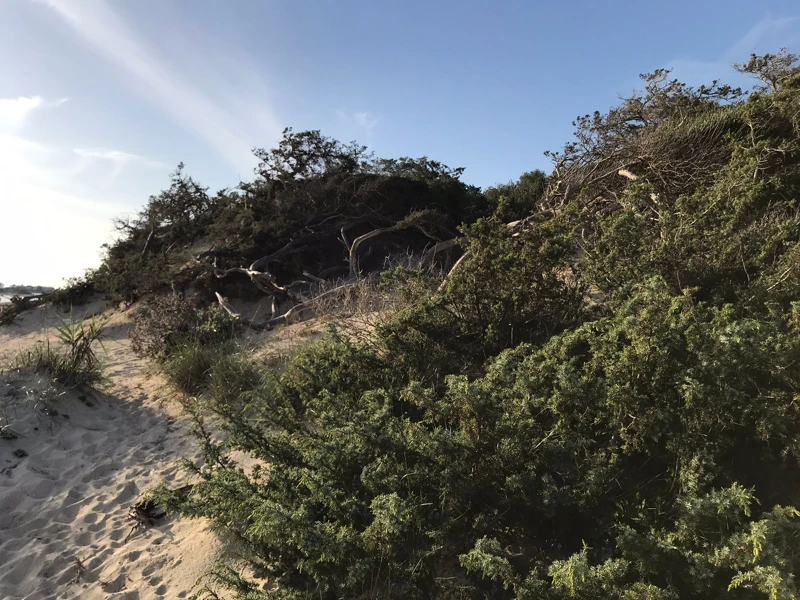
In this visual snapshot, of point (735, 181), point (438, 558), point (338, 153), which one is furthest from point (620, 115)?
point (438, 558)

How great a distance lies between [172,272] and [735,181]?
38.3 ft

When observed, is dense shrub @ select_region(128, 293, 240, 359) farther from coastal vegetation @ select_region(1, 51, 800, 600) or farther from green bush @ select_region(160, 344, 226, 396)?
coastal vegetation @ select_region(1, 51, 800, 600)

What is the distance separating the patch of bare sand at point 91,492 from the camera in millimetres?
3576

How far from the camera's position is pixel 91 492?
4.75 meters

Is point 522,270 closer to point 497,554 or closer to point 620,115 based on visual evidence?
point 497,554

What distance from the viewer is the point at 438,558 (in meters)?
2.71

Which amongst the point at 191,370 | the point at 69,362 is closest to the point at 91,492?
the point at 191,370

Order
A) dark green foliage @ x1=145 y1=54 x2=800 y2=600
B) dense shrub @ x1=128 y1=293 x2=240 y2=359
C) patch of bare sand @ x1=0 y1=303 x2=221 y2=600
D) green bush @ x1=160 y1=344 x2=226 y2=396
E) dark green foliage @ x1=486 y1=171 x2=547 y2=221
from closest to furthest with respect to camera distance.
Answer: dark green foliage @ x1=145 y1=54 x2=800 y2=600 → patch of bare sand @ x1=0 y1=303 x2=221 y2=600 → green bush @ x1=160 y1=344 x2=226 y2=396 → dense shrub @ x1=128 y1=293 x2=240 y2=359 → dark green foliage @ x1=486 y1=171 x2=547 y2=221

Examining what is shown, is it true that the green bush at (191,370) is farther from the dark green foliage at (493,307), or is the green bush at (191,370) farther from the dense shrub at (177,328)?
the dark green foliage at (493,307)

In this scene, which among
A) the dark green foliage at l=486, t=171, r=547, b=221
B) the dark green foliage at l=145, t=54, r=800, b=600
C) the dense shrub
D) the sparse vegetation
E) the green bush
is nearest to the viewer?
the dark green foliage at l=145, t=54, r=800, b=600

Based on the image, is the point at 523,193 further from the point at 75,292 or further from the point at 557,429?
the point at 75,292

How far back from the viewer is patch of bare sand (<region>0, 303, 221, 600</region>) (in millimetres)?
3576

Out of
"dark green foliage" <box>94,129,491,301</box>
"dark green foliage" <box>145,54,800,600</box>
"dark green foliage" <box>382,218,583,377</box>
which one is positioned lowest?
"dark green foliage" <box>145,54,800,600</box>

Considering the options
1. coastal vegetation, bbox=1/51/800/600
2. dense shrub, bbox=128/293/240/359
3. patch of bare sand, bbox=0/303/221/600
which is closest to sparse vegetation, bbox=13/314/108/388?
patch of bare sand, bbox=0/303/221/600
